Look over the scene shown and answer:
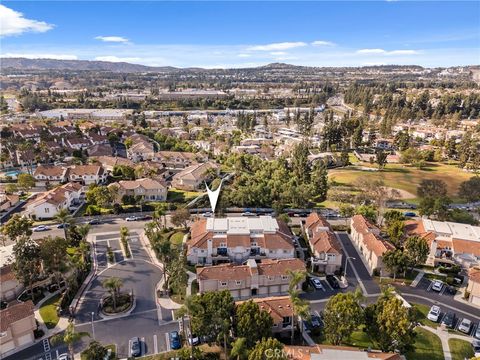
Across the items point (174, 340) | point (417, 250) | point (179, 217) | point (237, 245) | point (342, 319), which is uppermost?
point (342, 319)

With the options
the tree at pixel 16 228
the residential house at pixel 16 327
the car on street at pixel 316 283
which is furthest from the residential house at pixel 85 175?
the car on street at pixel 316 283

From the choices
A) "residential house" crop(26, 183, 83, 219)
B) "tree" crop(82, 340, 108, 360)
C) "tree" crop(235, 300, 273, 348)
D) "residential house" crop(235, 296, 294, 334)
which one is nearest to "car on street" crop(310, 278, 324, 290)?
"residential house" crop(235, 296, 294, 334)

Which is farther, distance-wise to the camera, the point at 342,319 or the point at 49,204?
the point at 49,204

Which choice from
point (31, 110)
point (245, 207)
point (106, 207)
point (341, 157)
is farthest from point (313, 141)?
point (31, 110)

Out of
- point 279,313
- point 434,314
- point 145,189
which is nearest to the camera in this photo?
point 279,313

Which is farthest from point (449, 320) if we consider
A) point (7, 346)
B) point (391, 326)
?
point (7, 346)

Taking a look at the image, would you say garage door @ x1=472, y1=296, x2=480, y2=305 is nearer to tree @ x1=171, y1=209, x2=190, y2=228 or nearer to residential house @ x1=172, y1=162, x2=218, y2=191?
tree @ x1=171, y1=209, x2=190, y2=228

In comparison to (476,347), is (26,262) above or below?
above

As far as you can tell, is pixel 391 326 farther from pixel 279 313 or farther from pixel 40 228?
pixel 40 228
